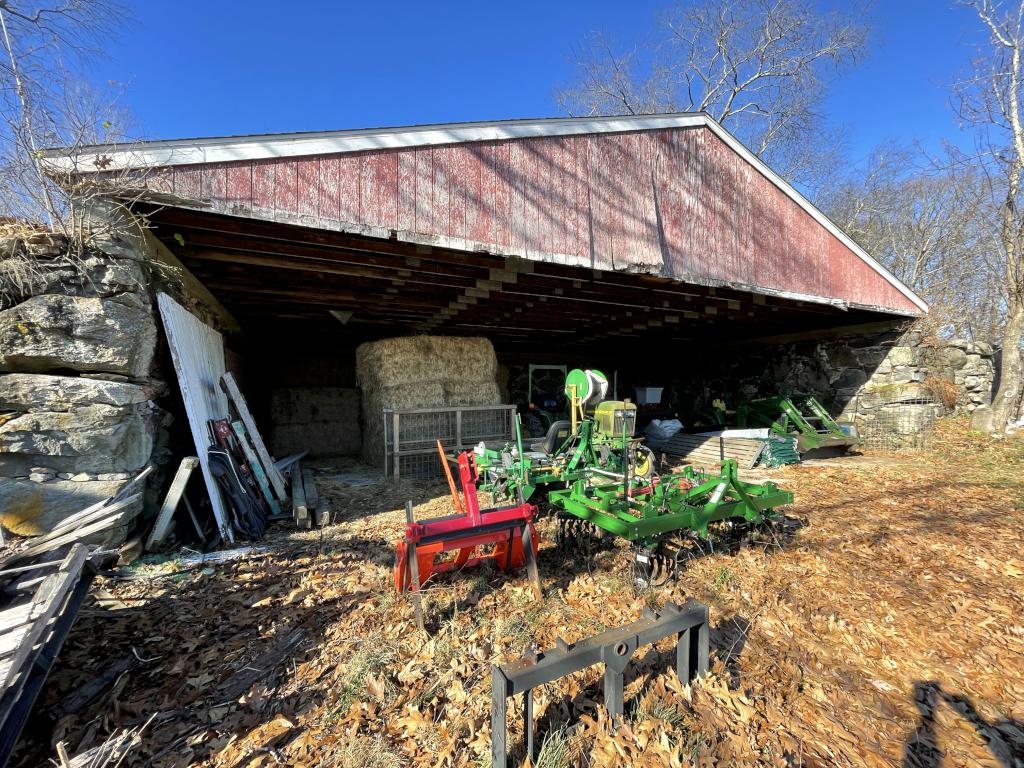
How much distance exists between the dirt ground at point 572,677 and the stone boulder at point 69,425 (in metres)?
1.06

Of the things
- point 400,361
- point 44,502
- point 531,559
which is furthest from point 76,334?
point 400,361

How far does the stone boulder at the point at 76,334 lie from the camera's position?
343cm

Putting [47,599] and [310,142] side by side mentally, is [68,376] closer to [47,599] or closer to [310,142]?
[47,599]

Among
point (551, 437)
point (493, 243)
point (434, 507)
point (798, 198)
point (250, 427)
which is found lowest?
point (434, 507)

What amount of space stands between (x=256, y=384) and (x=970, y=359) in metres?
17.8

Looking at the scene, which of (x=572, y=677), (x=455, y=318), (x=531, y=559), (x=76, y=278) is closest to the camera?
(x=572, y=677)

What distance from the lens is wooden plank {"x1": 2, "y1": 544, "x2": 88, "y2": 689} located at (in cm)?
170

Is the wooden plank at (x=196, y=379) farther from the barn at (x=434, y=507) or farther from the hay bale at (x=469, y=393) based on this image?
the hay bale at (x=469, y=393)

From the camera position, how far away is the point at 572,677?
2.43 meters

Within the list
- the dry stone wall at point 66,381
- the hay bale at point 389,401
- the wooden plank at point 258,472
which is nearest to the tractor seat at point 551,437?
the hay bale at point 389,401

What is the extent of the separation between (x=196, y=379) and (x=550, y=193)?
4849mm

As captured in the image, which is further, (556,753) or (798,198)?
(798,198)

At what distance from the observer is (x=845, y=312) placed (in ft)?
30.2

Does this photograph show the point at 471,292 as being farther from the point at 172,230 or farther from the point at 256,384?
the point at 256,384
